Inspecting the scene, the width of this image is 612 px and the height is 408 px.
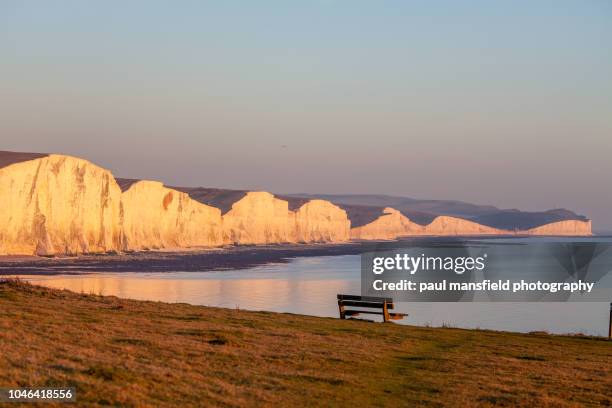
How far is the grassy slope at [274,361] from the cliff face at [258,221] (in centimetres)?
12881

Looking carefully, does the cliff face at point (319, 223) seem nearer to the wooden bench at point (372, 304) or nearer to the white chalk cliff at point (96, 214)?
the white chalk cliff at point (96, 214)

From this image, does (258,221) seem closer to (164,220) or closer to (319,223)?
Result: (319,223)

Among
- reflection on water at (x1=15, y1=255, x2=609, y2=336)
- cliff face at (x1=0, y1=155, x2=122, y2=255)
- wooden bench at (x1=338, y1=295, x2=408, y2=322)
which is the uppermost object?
cliff face at (x1=0, y1=155, x2=122, y2=255)

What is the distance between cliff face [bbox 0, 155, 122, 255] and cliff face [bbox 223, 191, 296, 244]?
49027mm

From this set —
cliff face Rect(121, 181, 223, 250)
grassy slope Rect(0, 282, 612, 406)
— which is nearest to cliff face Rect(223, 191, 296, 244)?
cliff face Rect(121, 181, 223, 250)

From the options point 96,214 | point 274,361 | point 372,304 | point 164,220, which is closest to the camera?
point 274,361

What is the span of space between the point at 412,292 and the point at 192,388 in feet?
134

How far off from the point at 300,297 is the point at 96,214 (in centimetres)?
5525

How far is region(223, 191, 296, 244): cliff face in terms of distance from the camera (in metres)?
154

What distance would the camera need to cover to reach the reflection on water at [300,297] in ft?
119

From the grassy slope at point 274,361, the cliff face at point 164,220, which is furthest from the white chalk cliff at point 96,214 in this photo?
the grassy slope at point 274,361

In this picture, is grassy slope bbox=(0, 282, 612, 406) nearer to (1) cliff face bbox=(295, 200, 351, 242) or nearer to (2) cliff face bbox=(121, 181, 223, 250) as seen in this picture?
(2) cliff face bbox=(121, 181, 223, 250)

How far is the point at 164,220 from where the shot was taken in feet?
406

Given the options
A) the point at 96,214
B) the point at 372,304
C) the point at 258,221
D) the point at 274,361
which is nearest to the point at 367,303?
the point at 372,304
